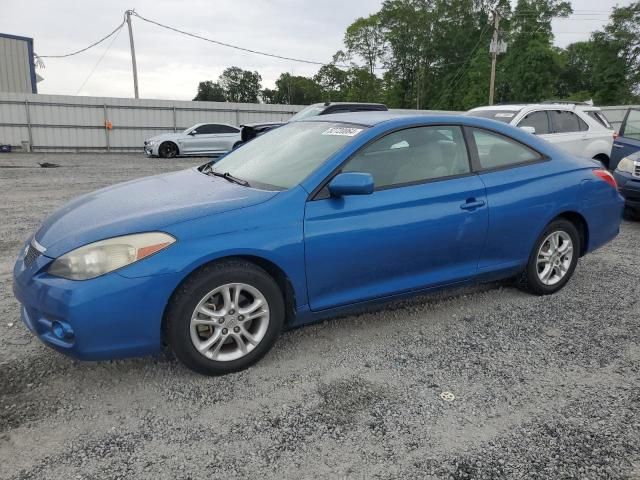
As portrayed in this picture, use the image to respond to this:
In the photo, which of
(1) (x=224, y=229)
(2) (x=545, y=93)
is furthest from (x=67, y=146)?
(2) (x=545, y=93)

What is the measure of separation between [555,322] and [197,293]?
266 cm

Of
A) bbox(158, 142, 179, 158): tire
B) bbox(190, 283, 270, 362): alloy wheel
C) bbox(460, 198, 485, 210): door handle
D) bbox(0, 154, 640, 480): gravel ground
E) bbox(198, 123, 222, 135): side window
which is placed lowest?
bbox(0, 154, 640, 480): gravel ground

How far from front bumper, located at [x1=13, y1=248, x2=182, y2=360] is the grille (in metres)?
0.12

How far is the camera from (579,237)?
4.47 metres

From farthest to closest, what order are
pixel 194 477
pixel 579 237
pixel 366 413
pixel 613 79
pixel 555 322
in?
pixel 613 79, pixel 579 237, pixel 555 322, pixel 366 413, pixel 194 477

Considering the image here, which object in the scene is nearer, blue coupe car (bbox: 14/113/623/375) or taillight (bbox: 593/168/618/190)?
blue coupe car (bbox: 14/113/623/375)

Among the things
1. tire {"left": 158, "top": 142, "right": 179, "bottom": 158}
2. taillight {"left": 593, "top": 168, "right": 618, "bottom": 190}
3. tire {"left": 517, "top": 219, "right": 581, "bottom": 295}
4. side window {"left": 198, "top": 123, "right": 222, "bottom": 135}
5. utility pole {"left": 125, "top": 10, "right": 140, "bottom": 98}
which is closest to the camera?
tire {"left": 517, "top": 219, "right": 581, "bottom": 295}

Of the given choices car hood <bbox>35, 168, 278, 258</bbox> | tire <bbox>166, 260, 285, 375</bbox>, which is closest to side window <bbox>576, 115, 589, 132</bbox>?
car hood <bbox>35, 168, 278, 258</bbox>

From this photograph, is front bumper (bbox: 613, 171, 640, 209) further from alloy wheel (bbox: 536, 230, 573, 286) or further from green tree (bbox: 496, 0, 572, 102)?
green tree (bbox: 496, 0, 572, 102)

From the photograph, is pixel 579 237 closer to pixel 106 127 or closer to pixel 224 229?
pixel 224 229

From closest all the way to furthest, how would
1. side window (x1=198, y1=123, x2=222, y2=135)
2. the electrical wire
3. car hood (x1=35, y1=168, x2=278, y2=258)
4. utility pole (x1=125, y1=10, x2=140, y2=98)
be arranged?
car hood (x1=35, y1=168, x2=278, y2=258) < side window (x1=198, y1=123, x2=222, y2=135) < utility pole (x1=125, y1=10, x2=140, y2=98) < the electrical wire

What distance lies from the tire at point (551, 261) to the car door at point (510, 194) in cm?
16

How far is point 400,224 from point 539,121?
648cm

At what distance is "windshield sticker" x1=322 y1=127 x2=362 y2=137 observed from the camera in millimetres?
3500
